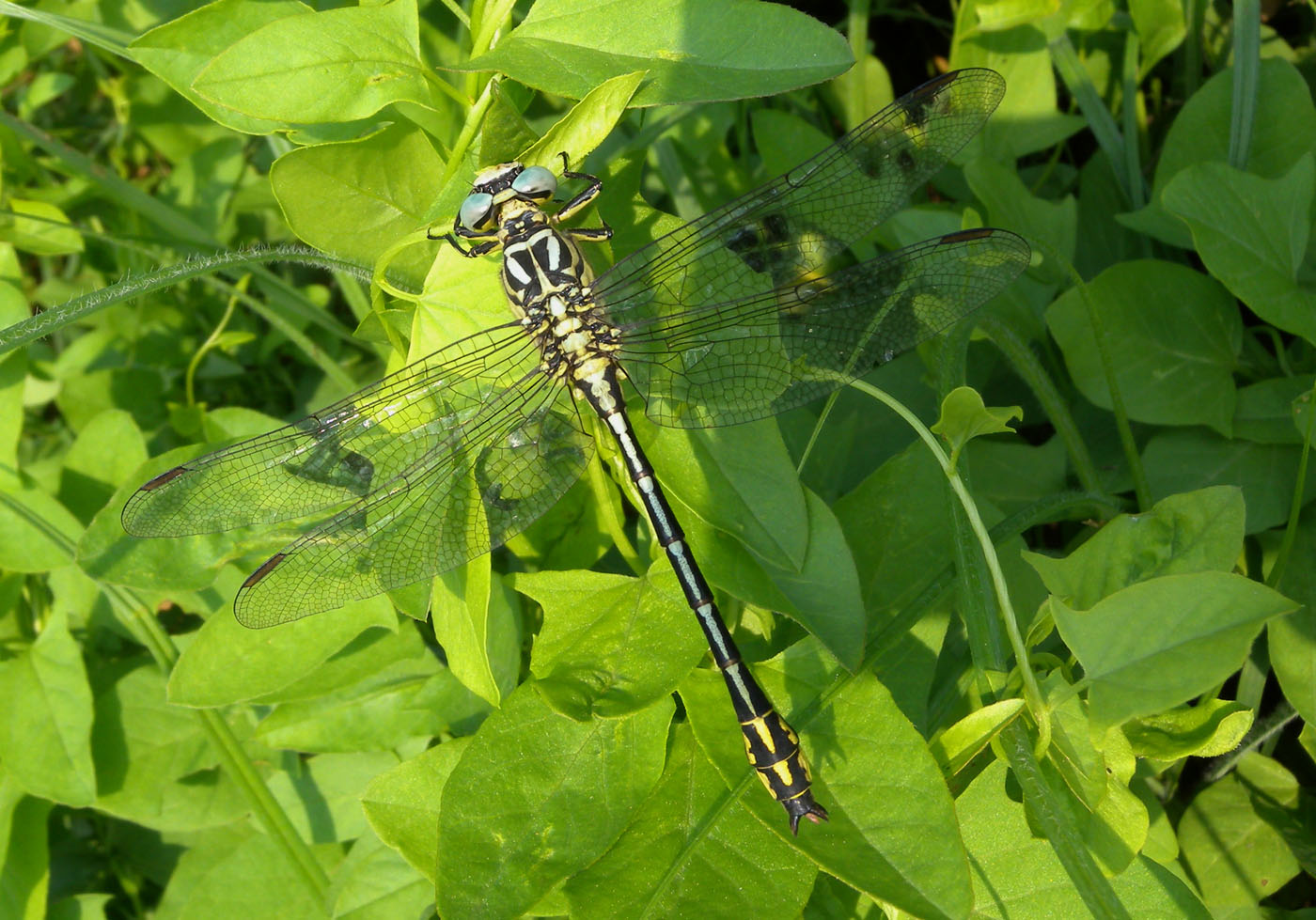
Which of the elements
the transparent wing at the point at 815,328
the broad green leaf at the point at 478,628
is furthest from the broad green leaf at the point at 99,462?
the transparent wing at the point at 815,328

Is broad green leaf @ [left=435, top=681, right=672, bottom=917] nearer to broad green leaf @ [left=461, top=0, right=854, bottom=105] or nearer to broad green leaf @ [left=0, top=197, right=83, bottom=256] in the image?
broad green leaf @ [left=461, top=0, right=854, bottom=105]

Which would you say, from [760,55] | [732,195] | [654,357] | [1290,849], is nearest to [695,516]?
[654,357]

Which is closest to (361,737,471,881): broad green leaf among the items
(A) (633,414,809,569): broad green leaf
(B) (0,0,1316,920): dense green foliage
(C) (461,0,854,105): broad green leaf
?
(B) (0,0,1316,920): dense green foliage

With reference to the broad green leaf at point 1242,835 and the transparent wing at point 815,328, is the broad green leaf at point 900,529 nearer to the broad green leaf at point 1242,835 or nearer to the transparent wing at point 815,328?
the transparent wing at point 815,328

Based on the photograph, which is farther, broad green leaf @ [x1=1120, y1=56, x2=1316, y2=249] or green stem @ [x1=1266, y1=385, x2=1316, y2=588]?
broad green leaf @ [x1=1120, y1=56, x2=1316, y2=249]

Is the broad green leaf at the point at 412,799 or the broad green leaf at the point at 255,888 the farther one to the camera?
the broad green leaf at the point at 255,888

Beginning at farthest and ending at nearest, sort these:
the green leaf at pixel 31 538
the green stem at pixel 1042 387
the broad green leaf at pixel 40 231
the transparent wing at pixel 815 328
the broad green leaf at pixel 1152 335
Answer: the broad green leaf at pixel 40 231, the green leaf at pixel 31 538, the broad green leaf at pixel 1152 335, the green stem at pixel 1042 387, the transparent wing at pixel 815 328
